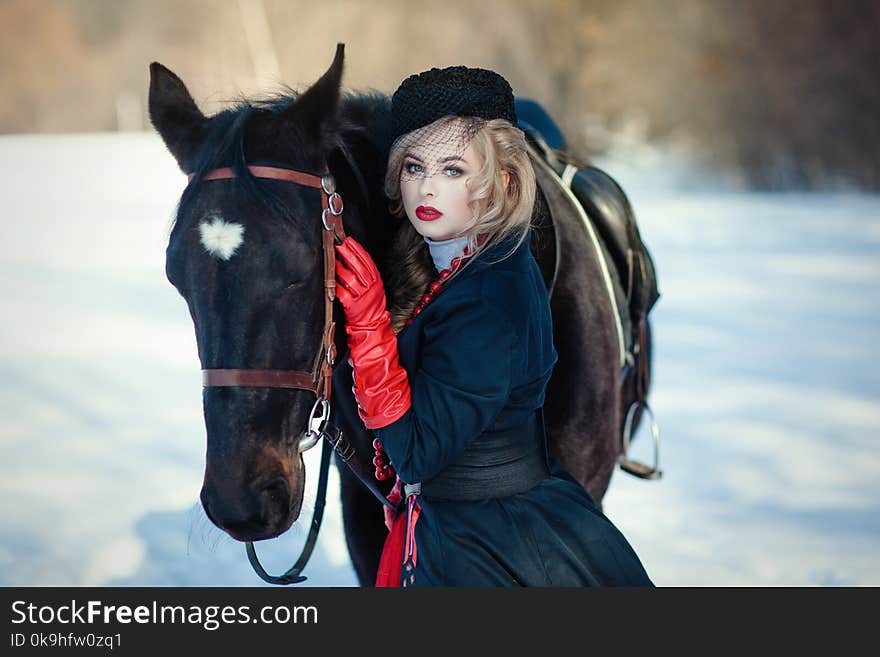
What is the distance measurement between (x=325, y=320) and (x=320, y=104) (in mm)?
347

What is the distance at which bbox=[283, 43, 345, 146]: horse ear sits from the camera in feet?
4.24

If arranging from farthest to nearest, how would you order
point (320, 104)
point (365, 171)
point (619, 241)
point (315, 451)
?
point (315, 451), point (619, 241), point (365, 171), point (320, 104)

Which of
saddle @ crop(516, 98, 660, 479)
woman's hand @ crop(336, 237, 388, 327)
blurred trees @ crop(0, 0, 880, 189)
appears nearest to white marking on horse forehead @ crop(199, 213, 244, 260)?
woman's hand @ crop(336, 237, 388, 327)

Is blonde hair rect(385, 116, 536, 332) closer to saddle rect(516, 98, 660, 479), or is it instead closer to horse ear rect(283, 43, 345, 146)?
horse ear rect(283, 43, 345, 146)

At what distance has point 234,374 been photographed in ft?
3.89

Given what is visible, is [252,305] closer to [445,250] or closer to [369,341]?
[369,341]

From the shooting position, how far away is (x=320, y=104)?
A: 1.31 metres

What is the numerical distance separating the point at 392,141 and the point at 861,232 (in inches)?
330

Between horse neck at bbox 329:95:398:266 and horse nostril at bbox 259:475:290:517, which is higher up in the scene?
horse neck at bbox 329:95:398:266

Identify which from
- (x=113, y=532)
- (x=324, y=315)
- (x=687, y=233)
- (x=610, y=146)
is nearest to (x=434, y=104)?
(x=324, y=315)

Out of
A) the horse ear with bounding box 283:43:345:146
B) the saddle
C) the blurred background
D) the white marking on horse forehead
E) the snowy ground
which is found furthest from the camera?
the blurred background

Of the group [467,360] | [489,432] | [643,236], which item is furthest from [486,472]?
[643,236]

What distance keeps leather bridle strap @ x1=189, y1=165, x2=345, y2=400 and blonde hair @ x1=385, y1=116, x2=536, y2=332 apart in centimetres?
15

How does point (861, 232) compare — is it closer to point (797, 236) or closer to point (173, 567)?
point (797, 236)
